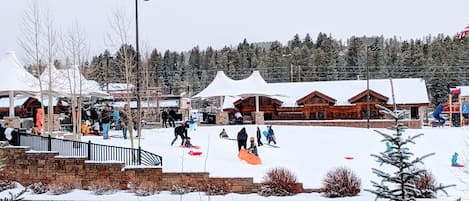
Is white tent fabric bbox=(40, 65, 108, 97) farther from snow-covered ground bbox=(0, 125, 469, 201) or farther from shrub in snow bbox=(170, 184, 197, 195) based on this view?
shrub in snow bbox=(170, 184, 197, 195)

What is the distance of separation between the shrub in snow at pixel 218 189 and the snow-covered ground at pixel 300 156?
0.92 feet

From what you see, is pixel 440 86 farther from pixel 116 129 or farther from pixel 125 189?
pixel 125 189

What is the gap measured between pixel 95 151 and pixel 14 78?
981 centimetres

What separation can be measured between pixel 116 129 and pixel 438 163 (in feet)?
64.3

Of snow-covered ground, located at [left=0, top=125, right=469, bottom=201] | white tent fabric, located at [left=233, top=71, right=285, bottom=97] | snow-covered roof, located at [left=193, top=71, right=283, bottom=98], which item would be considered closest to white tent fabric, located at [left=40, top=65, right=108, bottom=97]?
snow-covered ground, located at [left=0, top=125, right=469, bottom=201]

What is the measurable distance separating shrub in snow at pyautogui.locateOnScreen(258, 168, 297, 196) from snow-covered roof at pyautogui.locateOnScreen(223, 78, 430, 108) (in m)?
27.5

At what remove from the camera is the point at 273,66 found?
9119 cm

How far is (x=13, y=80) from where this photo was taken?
2614 centimetres

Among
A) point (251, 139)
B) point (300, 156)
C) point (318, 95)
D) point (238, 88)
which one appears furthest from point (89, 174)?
point (318, 95)

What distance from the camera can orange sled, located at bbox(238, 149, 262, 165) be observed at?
73.3 feet

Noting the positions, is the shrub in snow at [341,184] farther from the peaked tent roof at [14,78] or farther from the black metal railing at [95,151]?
the peaked tent roof at [14,78]

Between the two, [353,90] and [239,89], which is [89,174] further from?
[353,90]

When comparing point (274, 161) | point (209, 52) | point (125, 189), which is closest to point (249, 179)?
point (125, 189)

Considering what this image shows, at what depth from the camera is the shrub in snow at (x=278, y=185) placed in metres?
17.6
